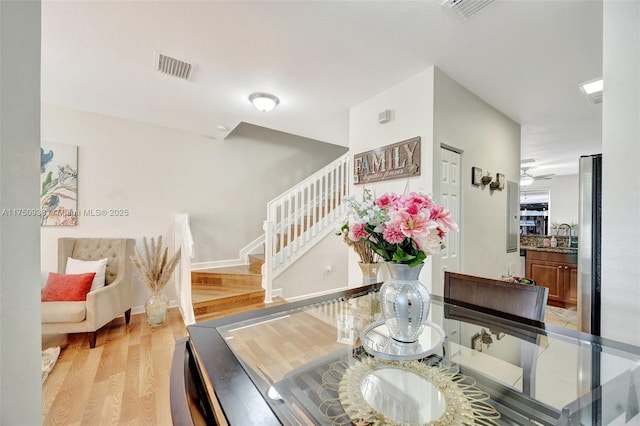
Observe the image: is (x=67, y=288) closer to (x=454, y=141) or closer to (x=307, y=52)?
(x=307, y=52)

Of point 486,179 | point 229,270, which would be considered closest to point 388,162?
point 486,179

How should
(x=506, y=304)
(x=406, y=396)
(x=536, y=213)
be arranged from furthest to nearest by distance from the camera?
(x=536, y=213) < (x=506, y=304) < (x=406, y=396)

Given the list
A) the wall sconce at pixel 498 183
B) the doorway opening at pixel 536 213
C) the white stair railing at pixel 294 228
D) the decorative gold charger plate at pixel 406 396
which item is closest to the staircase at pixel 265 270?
the white stair railing at pixel 294 228

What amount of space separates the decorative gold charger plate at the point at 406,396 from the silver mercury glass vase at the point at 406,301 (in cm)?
13

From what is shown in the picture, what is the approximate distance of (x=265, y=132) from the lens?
4414 millimetres

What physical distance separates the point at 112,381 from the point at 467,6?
143 inches

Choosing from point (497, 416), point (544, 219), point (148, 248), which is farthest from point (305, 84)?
point (544, 219)

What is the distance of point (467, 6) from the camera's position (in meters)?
1.53

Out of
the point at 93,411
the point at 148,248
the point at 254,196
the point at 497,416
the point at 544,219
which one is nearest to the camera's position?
the point at 497,416

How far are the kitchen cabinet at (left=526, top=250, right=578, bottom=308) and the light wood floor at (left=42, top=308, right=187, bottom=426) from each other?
16.4 feet

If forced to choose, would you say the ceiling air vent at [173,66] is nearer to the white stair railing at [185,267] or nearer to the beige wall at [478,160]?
the white stair railing at [185,267]

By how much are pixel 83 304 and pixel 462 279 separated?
3310mm

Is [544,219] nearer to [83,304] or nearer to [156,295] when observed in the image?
[156,295]

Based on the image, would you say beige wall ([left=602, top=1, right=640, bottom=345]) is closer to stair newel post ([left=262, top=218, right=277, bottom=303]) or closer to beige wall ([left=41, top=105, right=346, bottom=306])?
stair newel post ([left=262, top=218, right=277, bottom=303])
